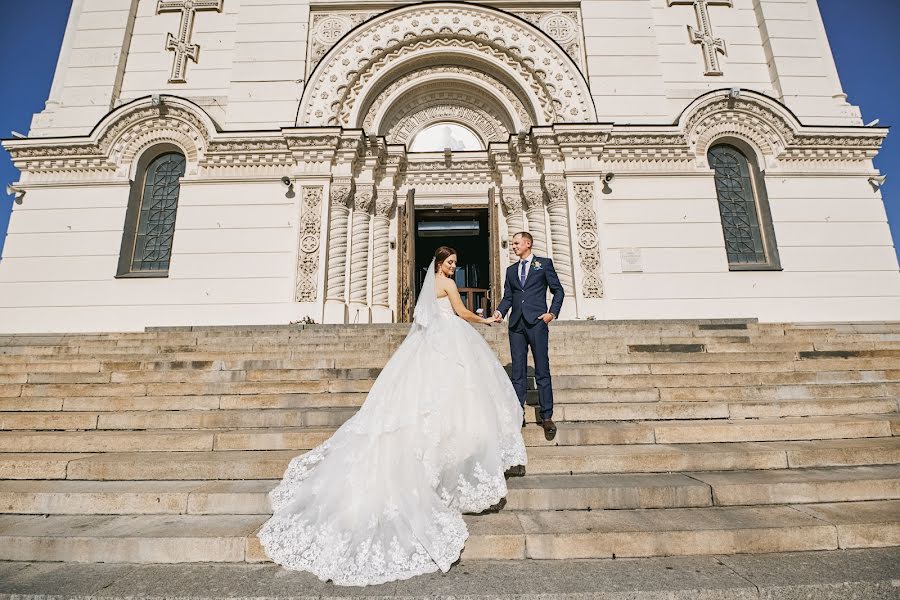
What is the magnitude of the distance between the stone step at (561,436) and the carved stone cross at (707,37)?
33.4 ft

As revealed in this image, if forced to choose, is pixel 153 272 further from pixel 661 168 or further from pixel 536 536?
pixel 661 168

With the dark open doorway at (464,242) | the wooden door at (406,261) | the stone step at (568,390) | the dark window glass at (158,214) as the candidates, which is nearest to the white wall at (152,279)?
the dark window glass at (158,214)

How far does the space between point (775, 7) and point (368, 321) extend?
1366 cm

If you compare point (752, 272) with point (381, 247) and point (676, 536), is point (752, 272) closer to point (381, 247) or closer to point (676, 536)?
point (381, 247)

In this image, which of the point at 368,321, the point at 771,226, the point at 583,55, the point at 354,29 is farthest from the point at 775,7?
the point at 368,321

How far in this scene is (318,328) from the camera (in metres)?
7.90

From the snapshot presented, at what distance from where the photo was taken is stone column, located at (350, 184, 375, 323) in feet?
32.3

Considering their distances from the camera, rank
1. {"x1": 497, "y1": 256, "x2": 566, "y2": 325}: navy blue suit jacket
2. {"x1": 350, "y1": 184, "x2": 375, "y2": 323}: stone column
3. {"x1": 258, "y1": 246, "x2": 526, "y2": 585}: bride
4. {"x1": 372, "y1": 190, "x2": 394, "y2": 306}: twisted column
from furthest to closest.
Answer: {"x1": 372, "y1": 190, "x2": 394, "y2": 306}: twisted column
{"x1": 350, "y1": 184, "x2": 375, "y2": 323}: stone column
{"x1": 497, "y1": 256, "x2": 566, "y2": 325}: navy blue suit jacket
{"x1": 258, "y1": 246, "x2": 526, "y2": 585}: bride

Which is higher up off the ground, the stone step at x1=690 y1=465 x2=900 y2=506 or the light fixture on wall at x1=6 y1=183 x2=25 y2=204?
the light fixture on wall at x1=6 y1=183 x2=25 y2=204

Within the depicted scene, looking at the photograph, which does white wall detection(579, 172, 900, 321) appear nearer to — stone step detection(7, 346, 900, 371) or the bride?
stone step detection(7, 346, 900, 371)

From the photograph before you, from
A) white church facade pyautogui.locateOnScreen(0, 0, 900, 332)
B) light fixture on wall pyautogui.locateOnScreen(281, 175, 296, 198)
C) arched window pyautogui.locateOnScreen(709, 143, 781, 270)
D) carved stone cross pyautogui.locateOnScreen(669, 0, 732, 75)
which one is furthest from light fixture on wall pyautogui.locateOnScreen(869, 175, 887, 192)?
light fixture on wall pyautogui.locateOnScreen(281, 175, 296, 198)

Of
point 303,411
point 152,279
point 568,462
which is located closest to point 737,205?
point 568,462

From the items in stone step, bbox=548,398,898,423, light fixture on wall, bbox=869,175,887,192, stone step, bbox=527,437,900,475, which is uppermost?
light fixture on wall, bbox=869,175,887,192

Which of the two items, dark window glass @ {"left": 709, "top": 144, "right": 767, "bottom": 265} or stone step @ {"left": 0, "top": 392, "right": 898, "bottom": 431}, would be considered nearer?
stone step @ {"left": 0, "top": 392, "right": 898, "bottom": 431}
